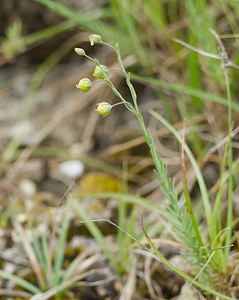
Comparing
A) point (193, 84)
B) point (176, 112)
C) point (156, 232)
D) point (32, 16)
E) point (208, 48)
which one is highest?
point (32, 16)

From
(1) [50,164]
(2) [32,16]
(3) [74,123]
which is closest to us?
(1) [50,164]

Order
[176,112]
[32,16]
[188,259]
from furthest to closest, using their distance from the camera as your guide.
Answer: [32,16] < [176,112] < [188,259]

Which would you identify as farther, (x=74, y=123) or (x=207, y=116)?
(x=74, y=123)

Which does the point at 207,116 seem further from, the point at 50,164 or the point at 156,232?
the point at 50,164

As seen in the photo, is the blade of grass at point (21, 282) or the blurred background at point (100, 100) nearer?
the blade of grass at point (21, 282)

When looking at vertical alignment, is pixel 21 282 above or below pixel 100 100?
below

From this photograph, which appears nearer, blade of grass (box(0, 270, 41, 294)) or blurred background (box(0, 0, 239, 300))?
blade of grass (box(0, 270, 41, 294))

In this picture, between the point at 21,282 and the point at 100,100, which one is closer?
the point at 21,282

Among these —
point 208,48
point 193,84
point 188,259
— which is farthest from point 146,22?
point 188,259
